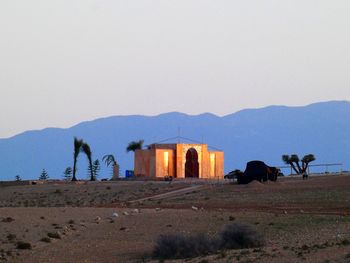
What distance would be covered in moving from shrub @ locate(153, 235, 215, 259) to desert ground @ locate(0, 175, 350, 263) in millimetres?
436

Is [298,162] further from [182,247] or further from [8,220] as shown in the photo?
[182,247]

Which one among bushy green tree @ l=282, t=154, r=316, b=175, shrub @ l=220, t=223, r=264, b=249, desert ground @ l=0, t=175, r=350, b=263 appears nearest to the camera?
desert ground @ l=0, t=175, r=350, b=263

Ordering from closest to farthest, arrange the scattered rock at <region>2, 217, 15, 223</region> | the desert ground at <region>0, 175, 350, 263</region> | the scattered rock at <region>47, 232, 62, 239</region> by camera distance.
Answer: the desert ground at <region>0, 175, 350, 263</region> < the scattered rock at <region>47, 232, 62, 239</region> < the scattered rock at <region>2, 217, 15, 223</region>

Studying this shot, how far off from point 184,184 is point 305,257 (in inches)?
1747

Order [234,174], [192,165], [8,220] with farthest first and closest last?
[192,165] → [234,174] → [8,220]

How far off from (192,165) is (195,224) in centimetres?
4820

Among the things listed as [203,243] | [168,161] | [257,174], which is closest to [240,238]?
[203,243]

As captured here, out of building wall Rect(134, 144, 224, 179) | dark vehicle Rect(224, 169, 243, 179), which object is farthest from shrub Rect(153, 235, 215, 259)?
building wall Rect(134, 144, 224, 179)

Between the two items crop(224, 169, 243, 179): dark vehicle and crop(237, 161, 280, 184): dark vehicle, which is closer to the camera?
crop(237, 161, 280, 184): dark vehicle

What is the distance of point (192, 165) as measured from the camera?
80.8 m

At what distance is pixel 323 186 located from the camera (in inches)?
2035

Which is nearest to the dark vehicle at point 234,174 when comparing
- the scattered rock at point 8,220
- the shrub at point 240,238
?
the scattered rock at point 8,220

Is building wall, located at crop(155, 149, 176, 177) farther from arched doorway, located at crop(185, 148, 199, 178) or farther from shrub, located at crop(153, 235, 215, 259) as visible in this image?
shrub, located at crop(153, 235, 215, 259)

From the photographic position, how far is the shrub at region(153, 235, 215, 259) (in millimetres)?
23173
